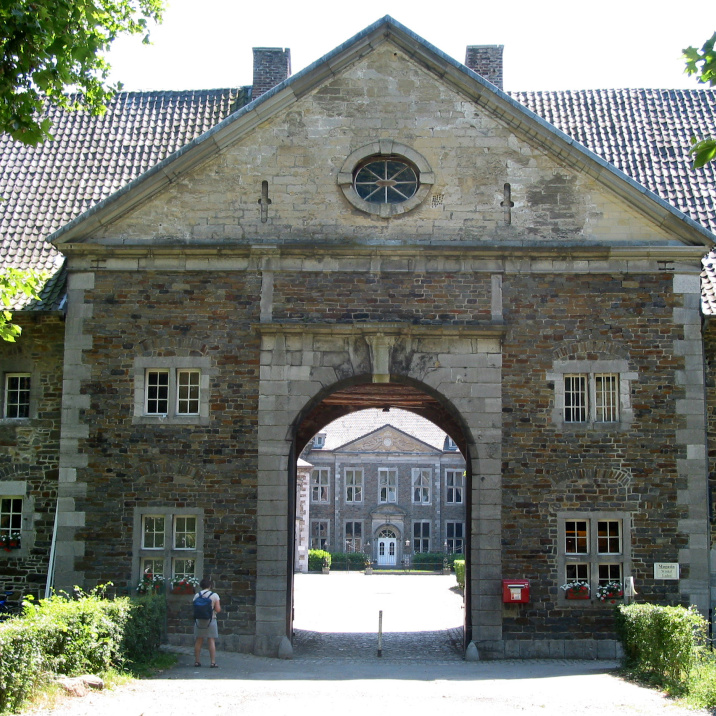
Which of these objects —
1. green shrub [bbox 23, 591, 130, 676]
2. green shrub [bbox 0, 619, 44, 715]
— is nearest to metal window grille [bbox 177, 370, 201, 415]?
green shrub [bbox 23, 591, 130, 676]

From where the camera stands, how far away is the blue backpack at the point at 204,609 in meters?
15.6

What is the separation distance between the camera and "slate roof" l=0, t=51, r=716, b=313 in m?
20.2

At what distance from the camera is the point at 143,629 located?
48.4 ft

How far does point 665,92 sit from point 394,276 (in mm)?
9945

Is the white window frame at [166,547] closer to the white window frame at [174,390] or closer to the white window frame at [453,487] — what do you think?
the white window frame at [174,390]

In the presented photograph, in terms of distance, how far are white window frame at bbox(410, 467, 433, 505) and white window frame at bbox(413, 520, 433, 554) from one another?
1.21 meters

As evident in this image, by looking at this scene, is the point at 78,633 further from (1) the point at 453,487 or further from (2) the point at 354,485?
(1) the point at 453,487

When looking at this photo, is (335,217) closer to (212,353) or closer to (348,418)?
(212,353)

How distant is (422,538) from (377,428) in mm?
7251

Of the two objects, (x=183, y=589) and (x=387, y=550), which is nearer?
(x=183, y=589)

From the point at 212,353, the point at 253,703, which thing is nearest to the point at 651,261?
the point at 212,353

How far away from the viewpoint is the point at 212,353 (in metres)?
17.7

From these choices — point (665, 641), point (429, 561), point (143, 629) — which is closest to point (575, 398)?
point (665, 641)

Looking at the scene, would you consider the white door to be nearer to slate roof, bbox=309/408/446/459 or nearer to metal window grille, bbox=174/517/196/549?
slate roof, bbox=309/408/446/459
